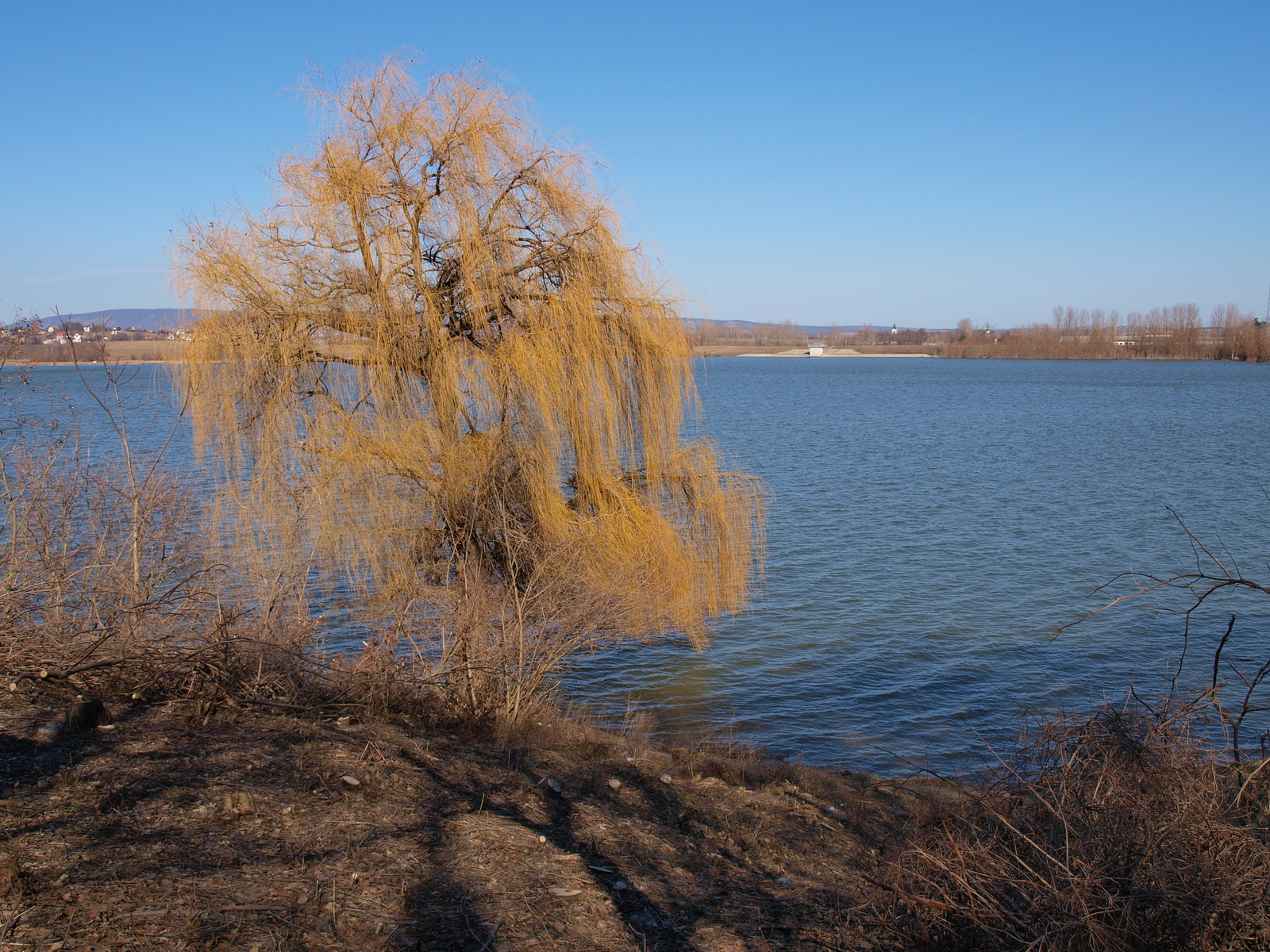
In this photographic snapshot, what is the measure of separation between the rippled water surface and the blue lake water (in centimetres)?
5

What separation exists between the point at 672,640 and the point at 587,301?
18.2 ft

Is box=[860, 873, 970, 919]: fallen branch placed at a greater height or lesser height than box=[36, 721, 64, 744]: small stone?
lesser

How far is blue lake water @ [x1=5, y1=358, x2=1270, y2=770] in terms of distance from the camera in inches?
454

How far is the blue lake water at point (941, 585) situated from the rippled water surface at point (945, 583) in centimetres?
5

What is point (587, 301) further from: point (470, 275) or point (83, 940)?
point (83, 940)

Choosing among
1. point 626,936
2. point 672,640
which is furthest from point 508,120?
point 626,936

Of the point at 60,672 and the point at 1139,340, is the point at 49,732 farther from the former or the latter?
the point at 1139,340

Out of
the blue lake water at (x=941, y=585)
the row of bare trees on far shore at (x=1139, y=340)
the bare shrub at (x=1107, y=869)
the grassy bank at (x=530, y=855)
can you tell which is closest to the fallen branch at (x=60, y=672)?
the grassy bank at (x=530, y=855)

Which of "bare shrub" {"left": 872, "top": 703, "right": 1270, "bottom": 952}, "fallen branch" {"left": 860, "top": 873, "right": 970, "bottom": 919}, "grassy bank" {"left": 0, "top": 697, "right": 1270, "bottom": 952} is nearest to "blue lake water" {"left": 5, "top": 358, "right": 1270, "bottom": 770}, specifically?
"grassy bank" {"left": 0, "top": 697, "right": 1270, "bottom": 952}

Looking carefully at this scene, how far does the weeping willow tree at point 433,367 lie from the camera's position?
11234 millimetres

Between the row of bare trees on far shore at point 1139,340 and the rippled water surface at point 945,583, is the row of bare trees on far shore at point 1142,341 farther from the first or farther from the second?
the rippled water surface at point 945,583

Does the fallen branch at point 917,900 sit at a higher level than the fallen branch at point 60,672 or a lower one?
lower

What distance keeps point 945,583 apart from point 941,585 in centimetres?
17

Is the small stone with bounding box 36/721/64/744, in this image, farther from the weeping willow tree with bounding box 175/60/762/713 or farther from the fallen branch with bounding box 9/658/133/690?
the weeping willow tree with bounding box 175/60/762/713
